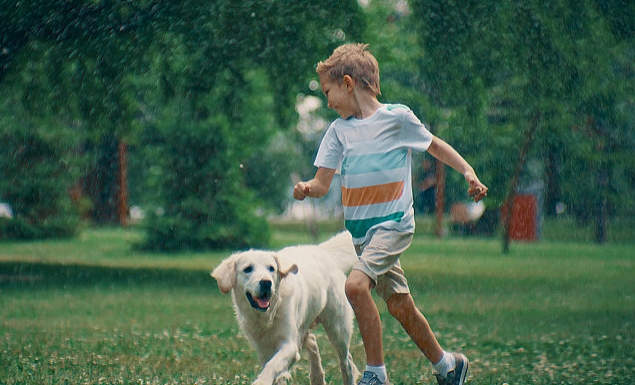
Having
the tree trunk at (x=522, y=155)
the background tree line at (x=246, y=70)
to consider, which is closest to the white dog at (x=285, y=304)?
the background tree line at (x=246, y=70)

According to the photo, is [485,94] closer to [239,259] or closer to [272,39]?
[272,39]

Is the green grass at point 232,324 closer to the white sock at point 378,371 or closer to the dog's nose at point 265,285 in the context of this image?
the white sock at point 378,371

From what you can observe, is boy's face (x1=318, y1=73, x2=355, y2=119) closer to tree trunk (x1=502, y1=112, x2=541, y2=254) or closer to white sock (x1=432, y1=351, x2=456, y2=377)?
white sock (x1=432, y1=351, x2=456, y2=377)

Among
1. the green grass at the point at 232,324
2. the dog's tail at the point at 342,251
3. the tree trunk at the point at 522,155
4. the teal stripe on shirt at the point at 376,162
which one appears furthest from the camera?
the tree trunk at the point at 522,155

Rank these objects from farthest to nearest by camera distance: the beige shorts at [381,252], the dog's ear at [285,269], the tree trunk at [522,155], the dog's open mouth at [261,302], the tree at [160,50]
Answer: the tree trunk at [522,155]
the tree at [160,50]
the dog's ear at [285,269]
the dog's open mouth at [261,302]
the beige shorts at [381,252]

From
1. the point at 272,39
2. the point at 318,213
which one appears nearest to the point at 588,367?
the point at 272,39

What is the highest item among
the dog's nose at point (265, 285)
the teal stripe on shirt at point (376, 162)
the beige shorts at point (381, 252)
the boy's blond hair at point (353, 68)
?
the boy's blond hair at point (353, 68)

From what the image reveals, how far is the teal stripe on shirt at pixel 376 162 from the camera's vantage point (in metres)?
5.02

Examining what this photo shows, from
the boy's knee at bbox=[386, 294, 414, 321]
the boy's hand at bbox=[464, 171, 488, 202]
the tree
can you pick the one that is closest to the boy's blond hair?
the boy's hand at bbox=[464, 171, 488, 202]

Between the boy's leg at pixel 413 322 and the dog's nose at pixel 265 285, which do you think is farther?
the boy's leg at pixel 413 322

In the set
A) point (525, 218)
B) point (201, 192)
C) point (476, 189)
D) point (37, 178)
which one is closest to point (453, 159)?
point (476, 189)

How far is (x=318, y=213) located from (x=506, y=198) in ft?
73.4

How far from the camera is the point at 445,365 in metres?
5.29

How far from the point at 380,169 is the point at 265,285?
85 centimetres
